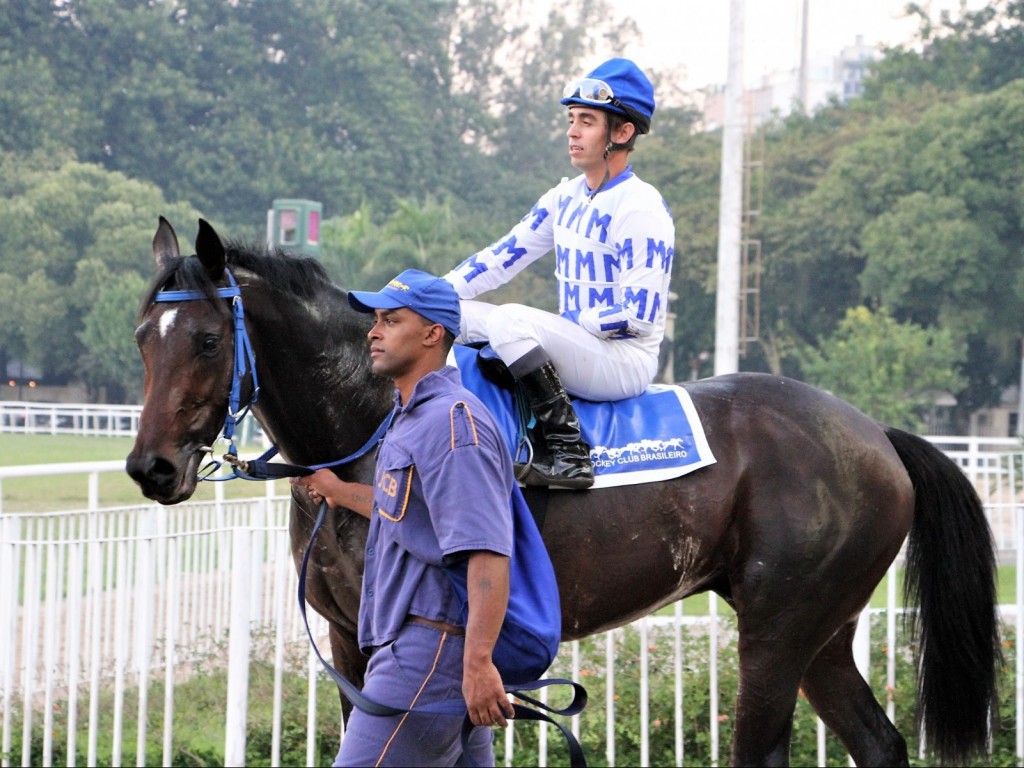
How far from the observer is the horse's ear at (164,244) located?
4234 millimetres

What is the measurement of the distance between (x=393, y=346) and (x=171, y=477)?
1035 millimetres

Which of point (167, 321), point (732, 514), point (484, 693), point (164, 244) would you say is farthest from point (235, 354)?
point (732, 514)

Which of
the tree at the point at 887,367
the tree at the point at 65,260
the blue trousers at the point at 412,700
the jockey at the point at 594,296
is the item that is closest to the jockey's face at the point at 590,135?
the jockey at the point at 594,296

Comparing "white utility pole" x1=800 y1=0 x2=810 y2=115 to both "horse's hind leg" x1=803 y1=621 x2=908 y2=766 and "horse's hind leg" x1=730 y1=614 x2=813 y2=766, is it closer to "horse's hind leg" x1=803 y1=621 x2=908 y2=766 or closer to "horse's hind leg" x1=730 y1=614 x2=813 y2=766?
"horse's hind leg" x1=803 y1=621 x2=908 y2=766

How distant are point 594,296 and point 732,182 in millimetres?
13527

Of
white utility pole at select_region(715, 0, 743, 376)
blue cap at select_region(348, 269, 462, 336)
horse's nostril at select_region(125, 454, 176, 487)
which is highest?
white utility pole at select_region(715, 0, 743, 376)

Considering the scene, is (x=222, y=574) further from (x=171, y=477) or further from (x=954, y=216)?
(x=954, y=216)

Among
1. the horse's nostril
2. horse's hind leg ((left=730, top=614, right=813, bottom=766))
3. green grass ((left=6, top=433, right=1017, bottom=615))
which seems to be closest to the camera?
the horse's nostril

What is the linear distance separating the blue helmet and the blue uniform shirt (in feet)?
5.37

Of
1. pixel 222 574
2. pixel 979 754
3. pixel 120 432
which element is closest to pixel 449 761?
pixel 979 754

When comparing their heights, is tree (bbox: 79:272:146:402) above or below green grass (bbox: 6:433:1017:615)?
above

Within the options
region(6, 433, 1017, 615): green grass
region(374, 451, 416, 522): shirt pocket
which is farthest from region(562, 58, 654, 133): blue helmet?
region(6, 433, 1017, 615): green grass

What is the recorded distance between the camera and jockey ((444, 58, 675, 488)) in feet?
13.9

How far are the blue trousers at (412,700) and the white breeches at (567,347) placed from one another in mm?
1380
